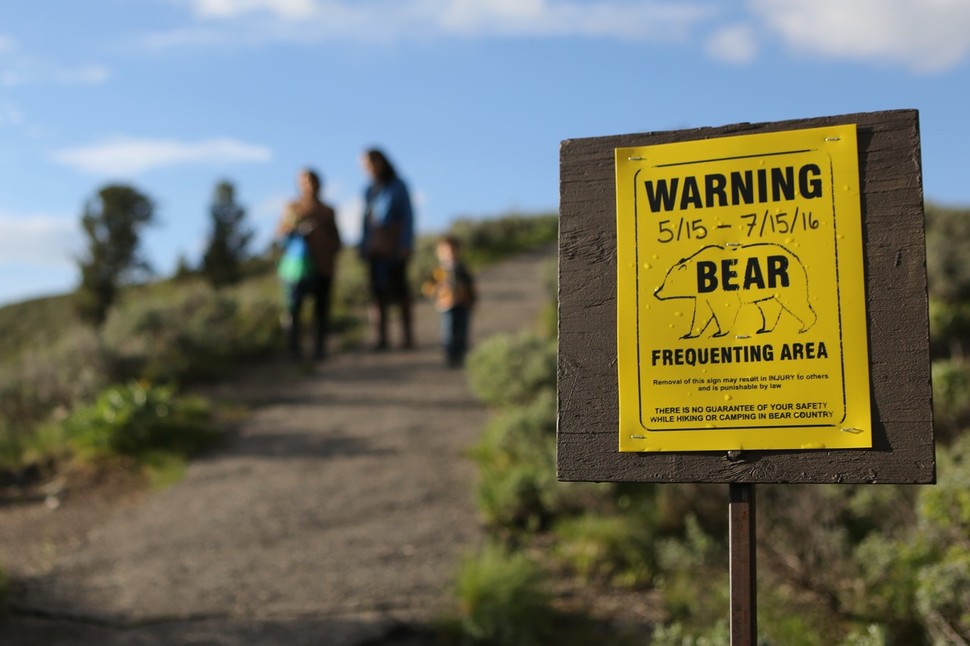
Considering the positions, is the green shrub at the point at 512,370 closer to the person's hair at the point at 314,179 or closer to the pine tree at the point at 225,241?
the person's hair at the point at 314,179

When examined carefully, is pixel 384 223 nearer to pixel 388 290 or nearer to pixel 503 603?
pixel 388 290

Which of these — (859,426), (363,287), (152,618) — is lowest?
(152,618)

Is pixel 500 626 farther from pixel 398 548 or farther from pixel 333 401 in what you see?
pixel 333 401

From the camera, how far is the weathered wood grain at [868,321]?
2.70m

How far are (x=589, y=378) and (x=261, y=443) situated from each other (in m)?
Answer: 5.85

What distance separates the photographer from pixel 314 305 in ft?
35.6

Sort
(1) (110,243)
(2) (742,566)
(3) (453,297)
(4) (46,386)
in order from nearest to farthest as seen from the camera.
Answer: (2) (742,566), (4) (46,386), (3) (453,297), (1) (110,243)

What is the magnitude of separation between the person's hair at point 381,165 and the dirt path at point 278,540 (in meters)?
2.29

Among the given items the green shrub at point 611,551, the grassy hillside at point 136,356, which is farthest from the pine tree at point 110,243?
the green shrub at point 611,551

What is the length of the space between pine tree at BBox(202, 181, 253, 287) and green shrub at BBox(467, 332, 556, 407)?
804 inches

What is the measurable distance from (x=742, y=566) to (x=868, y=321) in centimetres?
73

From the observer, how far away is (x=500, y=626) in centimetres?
529

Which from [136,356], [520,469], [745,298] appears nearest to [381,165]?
[136,356]

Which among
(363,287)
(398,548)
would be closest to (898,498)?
(398,548)
